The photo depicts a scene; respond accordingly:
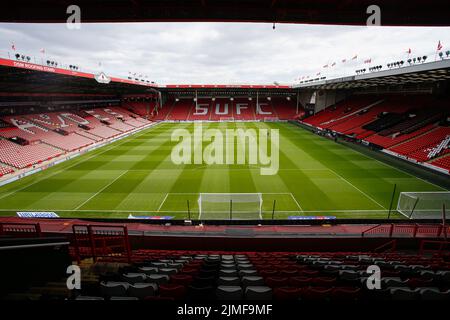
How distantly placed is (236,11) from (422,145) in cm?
2746

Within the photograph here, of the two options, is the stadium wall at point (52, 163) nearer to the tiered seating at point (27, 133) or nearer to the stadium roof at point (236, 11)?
the tiered seating at point (27, 133)

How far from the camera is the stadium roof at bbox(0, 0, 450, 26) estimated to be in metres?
5.92

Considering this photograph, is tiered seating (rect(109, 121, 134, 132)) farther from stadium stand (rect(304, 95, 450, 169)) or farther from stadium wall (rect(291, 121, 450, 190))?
stadium wall (rect(291, 121, 450, 190))

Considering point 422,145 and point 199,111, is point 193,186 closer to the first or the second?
point 422,145

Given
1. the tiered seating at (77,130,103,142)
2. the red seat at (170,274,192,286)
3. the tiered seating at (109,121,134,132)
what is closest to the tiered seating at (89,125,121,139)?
the tiered seating at (77,130,103,142)

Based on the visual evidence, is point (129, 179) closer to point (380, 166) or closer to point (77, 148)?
point (77, 148)

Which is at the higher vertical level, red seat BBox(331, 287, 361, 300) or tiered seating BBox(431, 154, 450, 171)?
tiered seating BBox(431, 154, 450, 171)

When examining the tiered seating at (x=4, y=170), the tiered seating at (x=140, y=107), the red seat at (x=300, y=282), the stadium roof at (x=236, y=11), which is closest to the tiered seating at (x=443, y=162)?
the stadium roof at (x=236, y=11)

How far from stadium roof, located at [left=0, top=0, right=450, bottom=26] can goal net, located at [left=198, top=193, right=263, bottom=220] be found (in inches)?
389

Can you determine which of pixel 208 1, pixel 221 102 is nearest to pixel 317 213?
pixel 208 1

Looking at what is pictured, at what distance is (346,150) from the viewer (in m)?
31.0

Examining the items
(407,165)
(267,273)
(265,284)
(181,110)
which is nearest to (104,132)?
(181,110)

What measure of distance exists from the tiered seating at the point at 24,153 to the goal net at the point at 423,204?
30035mm

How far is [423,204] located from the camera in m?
15.4
